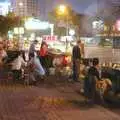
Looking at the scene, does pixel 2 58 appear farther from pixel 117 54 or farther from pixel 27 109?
pixel 27 109

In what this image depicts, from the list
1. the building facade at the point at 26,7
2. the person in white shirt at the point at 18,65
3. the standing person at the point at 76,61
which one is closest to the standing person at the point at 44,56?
the person in white shirt at the point at 18,65

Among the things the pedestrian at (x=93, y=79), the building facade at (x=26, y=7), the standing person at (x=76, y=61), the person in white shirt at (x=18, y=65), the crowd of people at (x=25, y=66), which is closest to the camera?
the pedestrian at (x=93, y=79)

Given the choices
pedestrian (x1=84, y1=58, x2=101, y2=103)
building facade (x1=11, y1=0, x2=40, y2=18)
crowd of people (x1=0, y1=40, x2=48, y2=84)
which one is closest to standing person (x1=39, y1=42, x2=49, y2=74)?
crowd of people (x1=0, y1=40, x2=48, y2=84)

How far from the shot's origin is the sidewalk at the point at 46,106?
12766mm

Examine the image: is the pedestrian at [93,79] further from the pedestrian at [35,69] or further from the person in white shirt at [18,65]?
the person in white shirt at [18,65]

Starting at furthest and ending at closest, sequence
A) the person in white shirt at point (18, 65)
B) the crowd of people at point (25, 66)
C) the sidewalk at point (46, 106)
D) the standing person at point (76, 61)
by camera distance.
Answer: the standing person at point (76, 61)
the person in white shirt at point (18, 65)
the crowd of people at point (25, 66)
the sidewalk at point (46, 106)

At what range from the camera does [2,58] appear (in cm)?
2417

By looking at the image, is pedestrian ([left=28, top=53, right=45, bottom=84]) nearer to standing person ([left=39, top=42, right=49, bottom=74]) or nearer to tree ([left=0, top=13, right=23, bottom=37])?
standing person ([left=39, top=42, right=49, bottom=74])

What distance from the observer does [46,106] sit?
1468 cm

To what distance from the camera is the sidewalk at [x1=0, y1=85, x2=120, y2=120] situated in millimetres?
12766

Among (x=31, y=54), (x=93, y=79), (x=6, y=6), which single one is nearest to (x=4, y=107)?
(x=93, y=79)

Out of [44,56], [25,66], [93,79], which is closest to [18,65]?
[25,66]

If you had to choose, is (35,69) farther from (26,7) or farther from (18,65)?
A: (26,7)

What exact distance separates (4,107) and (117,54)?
5892mm
